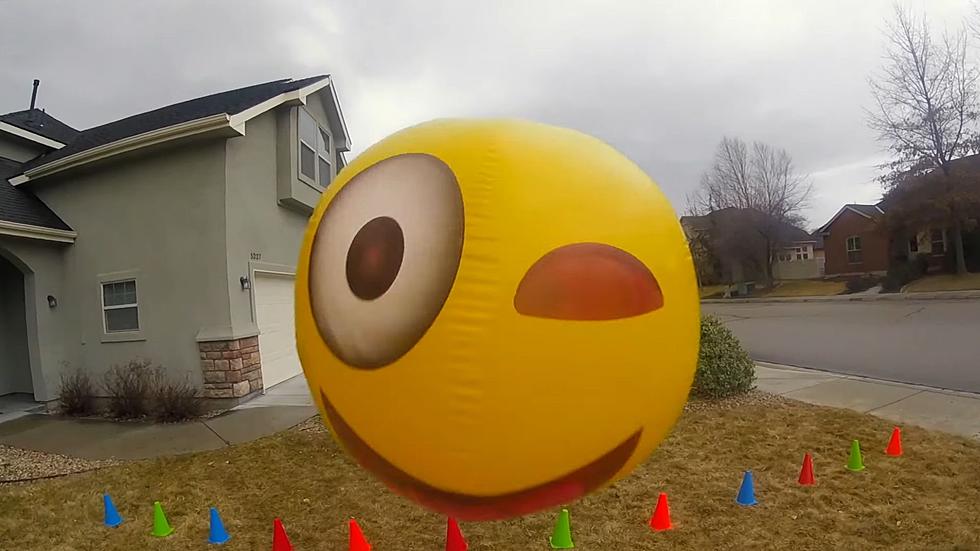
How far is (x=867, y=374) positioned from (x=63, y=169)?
13586mm

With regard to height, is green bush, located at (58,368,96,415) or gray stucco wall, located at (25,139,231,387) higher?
gray stucco wall, located at (25,139,231,387)

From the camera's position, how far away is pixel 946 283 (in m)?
28.0

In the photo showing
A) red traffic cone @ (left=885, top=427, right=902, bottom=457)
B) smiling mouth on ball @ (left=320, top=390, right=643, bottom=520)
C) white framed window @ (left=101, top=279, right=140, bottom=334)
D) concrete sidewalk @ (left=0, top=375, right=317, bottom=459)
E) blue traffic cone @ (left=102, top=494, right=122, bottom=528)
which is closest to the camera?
smiling mouth on ball @ (left=320, top=390, right=643, bottom=520)

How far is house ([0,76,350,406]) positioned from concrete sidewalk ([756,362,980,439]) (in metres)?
7.66

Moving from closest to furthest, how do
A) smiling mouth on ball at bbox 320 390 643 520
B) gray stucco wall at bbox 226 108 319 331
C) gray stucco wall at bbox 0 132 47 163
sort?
smiling mouth on ball at bbox 320 390 643 520 → gray stucco wall at bbox 226 108 319 331 → gray stucco wall at bbox 0 132 47 163

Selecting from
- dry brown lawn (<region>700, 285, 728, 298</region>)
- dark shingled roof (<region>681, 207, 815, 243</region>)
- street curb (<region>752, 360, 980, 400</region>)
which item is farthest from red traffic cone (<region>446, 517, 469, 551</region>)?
dark shingled roof (<region>681, 207, 815, 243</region>)

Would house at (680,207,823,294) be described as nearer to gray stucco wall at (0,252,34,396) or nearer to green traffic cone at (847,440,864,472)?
green traffic cone at (847,440,864,472)

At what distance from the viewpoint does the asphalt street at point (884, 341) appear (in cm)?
926

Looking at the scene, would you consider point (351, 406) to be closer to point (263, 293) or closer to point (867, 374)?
point (263, 293)

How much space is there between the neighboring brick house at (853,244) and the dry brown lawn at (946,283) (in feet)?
18.8

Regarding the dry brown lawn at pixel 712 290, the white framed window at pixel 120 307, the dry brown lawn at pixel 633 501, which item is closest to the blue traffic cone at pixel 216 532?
the dry brown lawn at pixel 633 501

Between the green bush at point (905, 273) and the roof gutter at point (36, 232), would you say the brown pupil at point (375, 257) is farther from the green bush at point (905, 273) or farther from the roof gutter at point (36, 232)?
the green bush at point (905, 273)

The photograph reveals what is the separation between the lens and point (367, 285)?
5.31 feet

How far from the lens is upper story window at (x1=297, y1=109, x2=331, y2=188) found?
37.5ft
